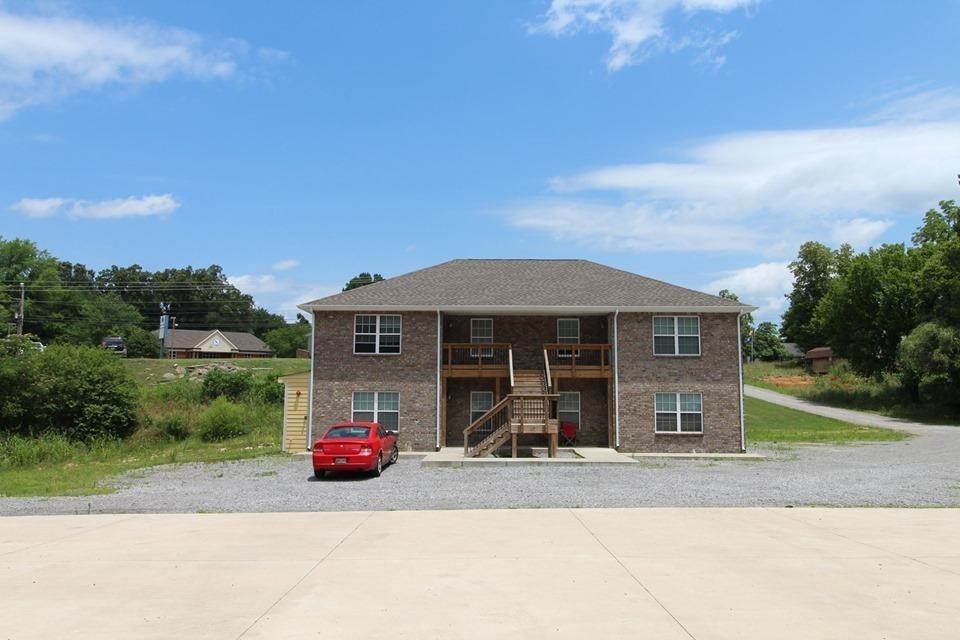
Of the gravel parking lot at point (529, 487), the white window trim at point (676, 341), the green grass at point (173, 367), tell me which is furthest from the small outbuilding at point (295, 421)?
the green grass at point (173, 367)

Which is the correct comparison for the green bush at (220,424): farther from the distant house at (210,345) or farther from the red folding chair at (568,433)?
the distant house at (210,345)

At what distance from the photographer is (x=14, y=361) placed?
31.9 m

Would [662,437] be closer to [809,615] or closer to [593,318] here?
[593,318]

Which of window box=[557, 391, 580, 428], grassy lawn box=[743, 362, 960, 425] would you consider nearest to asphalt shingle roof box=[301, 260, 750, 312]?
window box=[557, 391, 580, 428]

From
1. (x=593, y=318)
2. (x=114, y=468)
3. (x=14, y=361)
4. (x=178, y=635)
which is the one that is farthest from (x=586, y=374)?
(x=14, y=361)

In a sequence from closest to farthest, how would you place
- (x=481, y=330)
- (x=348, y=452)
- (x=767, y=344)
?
(x=348, y=452)
(x=481, y=330)
(x=767, y=344)

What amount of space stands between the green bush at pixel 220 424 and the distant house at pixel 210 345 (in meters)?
51.6

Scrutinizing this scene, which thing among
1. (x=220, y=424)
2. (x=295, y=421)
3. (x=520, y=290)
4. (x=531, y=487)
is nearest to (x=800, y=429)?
(x=520, y=290)

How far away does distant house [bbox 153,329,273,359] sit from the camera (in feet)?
275

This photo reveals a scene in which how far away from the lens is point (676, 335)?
25953mm

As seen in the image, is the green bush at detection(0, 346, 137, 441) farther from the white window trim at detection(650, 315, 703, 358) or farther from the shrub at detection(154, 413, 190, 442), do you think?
the white window trim at detection(650, 315, 703, 358)

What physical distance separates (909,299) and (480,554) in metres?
54.9

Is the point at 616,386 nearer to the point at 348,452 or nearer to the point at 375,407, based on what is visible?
the point at 375,407

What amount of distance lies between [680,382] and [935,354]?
1091 inches
